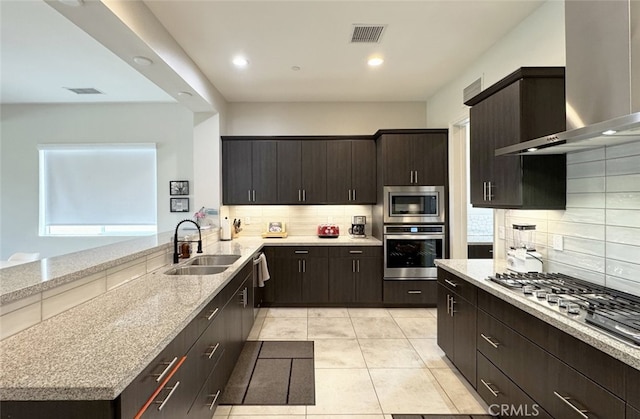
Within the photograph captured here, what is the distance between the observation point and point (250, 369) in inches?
109

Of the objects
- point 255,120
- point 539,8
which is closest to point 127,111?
point 255,120

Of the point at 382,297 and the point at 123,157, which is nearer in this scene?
the point at 382,297

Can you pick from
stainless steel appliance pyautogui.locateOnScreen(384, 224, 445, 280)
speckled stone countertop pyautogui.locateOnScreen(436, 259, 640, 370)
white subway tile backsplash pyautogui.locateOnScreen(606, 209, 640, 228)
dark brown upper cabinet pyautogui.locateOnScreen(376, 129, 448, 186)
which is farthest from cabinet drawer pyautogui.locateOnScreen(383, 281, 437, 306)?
white subway tile backsplash pyautogui.locateOnScreen(606, 209, 640, 228)

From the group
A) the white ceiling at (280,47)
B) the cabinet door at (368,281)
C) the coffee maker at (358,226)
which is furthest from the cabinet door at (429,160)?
the cabinet door at (368,281)

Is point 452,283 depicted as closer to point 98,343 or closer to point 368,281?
point 368,281

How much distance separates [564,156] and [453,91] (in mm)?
2093

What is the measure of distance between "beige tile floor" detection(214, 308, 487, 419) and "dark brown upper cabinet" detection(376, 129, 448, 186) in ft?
5.83

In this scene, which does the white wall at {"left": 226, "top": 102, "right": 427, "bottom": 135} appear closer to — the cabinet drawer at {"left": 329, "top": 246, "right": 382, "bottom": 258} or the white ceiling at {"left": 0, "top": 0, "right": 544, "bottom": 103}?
the white ceiling at {"left": 0, "top": 0, "right": 544, "bottom": 103}

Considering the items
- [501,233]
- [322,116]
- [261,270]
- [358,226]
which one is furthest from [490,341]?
[322,116]

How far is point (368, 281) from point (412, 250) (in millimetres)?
734

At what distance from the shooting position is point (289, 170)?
4641mm

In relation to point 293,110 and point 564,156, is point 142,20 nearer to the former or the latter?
point 293,110

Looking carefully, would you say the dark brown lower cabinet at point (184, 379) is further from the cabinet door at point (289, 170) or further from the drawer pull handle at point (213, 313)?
the cabinet door at point (289, 170)

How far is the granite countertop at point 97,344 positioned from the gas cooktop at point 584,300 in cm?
177
